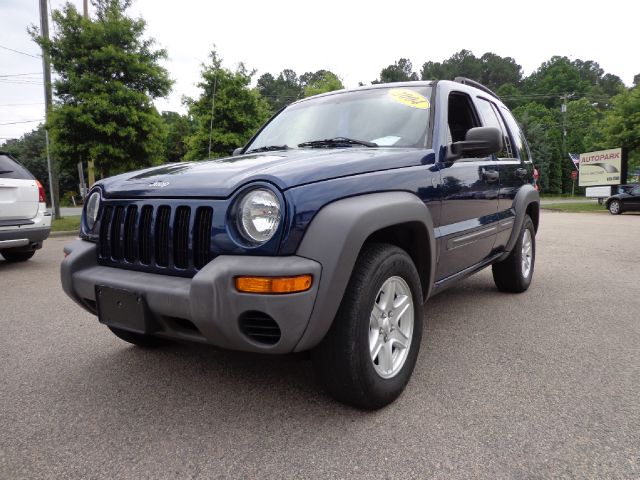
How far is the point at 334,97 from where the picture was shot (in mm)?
3518

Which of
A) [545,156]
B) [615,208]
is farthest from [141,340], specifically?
[545,156]

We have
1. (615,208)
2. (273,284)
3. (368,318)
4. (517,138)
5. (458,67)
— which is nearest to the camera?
(273,284)

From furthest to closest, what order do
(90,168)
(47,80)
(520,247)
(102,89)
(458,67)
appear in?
1. (458,67)
2. (90,168)
3. (47,80)
4. (102,89)
5. (520,247)

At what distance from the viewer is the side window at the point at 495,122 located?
3883 millimetres

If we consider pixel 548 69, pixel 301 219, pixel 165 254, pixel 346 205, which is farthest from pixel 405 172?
pixel 548 69

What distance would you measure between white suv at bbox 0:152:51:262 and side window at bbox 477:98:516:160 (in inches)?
228

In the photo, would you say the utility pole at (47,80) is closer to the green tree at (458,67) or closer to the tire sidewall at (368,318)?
the tire sidewall at (368,318)

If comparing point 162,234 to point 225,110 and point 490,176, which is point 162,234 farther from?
point 225,110

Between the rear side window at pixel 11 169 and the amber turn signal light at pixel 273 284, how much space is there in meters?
5.69

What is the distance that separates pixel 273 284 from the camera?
1.85 metres

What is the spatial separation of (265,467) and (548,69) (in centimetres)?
9830

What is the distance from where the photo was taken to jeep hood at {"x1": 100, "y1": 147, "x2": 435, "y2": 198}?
2.03 meters

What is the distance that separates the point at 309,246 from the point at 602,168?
26.5 meters

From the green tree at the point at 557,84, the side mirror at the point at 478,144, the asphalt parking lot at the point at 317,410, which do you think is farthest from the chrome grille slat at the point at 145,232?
the green tree at the point at 557,84
